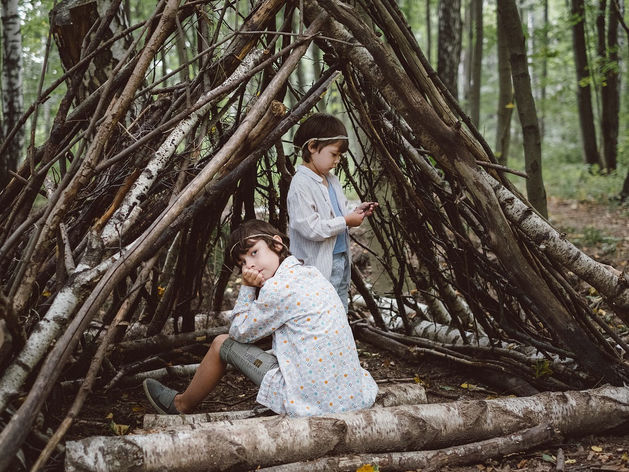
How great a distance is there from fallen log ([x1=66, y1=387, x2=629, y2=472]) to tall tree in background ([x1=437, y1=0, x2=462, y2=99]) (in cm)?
546

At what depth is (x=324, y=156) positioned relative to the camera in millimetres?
3416

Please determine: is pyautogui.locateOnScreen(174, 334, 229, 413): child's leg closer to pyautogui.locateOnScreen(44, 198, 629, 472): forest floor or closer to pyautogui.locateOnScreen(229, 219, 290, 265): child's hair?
pyautogui.locateOnScreen(44, 198, 629, 472): forest floor

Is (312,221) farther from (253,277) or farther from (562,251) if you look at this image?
(562,251)

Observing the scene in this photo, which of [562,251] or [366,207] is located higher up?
[366,207]

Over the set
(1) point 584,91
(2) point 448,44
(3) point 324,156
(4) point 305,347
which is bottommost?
(4) point 305,347

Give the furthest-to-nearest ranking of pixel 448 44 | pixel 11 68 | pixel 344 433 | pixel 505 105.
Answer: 1. pixel 11 68
2. pixel 505 105
3. pixel 448 44
4. pixel 344 433

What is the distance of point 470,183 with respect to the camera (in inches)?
123

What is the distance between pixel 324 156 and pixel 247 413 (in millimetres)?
1508

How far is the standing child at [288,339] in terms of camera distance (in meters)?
2.67

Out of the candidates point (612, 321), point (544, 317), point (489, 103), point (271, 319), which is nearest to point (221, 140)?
point (271, 319)

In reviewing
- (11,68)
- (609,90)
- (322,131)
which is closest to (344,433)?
(322,131)

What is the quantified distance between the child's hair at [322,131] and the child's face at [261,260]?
81 centimetres

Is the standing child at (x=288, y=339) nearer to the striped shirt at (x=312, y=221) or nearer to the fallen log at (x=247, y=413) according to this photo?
the fallen log at (x=247, y=413)

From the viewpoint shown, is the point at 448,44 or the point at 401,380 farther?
the point at 448,44
